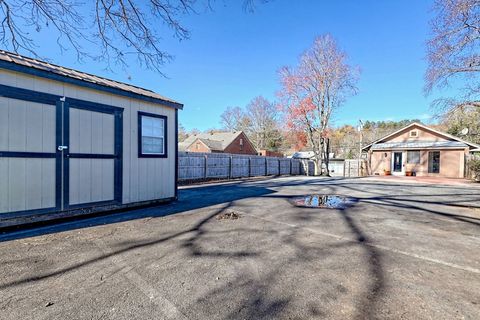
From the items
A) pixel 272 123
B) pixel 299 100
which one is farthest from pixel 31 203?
pixel 272 123

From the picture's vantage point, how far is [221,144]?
112 ft

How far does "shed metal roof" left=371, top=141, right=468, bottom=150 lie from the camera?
18.6m

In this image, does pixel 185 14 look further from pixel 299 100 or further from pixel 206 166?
pixel 299 100

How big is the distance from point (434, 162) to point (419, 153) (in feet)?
4.20

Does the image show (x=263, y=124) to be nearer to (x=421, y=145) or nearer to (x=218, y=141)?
(x=218, y=141)

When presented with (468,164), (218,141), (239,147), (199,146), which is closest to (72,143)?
(468,164)

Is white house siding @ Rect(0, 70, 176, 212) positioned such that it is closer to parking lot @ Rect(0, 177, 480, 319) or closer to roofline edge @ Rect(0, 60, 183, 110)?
roofline edge @ Rect(0, 60, 183, 110)

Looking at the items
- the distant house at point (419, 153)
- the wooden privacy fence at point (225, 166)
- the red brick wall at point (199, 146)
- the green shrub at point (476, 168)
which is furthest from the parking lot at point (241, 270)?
the red brick wall at point (199, 146)

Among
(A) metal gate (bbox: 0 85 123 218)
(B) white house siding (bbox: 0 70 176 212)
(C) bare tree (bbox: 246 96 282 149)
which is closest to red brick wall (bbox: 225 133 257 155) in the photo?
(C) bare tree (bbox: 246 96 282 149)

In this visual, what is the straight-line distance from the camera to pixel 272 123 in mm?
42156

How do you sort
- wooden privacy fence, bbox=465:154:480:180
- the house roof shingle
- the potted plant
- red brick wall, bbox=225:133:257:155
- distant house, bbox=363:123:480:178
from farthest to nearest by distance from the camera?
red brick wall, bbox=225:133:257:155 → the house roof shingle → the potted plant → distant house, bbox=363:123:480:178 → wooden privacy fence, bbox=465:154:480:180

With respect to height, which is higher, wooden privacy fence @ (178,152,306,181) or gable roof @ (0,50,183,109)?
gable roof @ (0,50,183,109)

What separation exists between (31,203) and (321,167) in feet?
73.6

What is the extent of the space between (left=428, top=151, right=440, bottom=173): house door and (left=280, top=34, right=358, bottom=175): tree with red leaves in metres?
8.29
